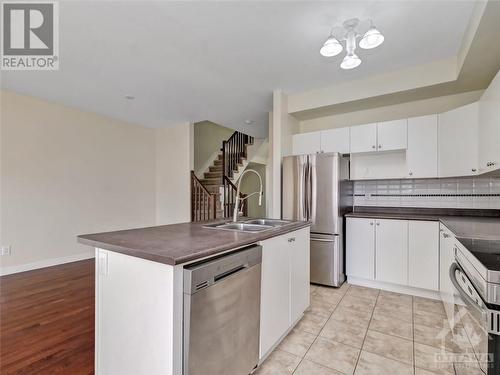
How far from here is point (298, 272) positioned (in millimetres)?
2146

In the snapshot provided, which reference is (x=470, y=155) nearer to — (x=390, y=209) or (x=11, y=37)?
(x=390, y=209)

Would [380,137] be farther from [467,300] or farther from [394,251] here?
[467,300]

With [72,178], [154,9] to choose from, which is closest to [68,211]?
[72,178]

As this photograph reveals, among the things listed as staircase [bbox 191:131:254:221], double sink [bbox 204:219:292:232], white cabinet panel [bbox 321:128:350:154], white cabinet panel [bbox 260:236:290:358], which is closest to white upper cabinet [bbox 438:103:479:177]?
white cabinet panel [bbox 321:128:350:154]

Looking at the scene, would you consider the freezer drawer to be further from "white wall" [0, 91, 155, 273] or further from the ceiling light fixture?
"white wall" [0, 91, 155, 273]

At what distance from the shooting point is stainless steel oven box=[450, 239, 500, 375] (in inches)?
39.7

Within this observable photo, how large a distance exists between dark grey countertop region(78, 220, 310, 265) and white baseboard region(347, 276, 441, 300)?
6.68 feet

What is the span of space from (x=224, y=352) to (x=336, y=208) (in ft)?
7.22

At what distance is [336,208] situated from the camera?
3035 mm

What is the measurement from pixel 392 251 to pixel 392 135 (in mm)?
1415

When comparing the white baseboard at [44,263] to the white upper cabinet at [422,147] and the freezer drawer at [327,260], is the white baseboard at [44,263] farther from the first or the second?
the white upper cabinet at [422,147]

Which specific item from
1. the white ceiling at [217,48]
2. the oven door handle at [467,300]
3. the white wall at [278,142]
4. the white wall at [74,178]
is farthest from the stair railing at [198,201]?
the oven door handle at [467,300]

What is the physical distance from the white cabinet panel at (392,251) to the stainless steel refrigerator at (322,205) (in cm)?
42

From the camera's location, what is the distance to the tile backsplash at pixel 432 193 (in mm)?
2795
